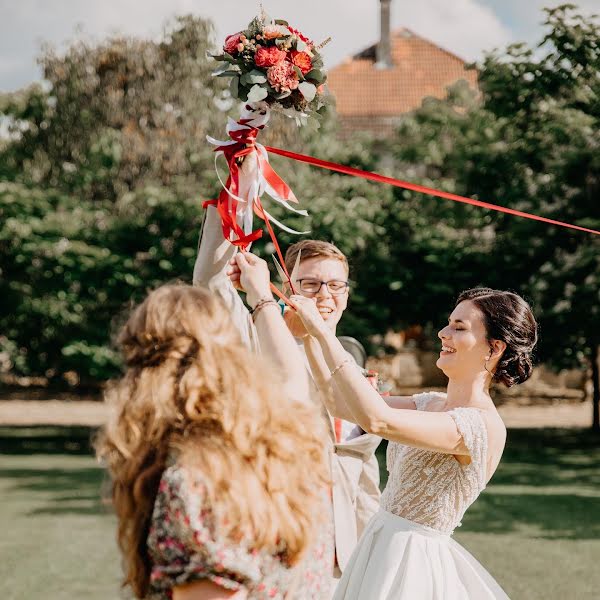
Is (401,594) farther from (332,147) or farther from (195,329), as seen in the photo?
(332,147)

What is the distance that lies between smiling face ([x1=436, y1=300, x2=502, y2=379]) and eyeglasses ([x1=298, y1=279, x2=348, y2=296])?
64 cm

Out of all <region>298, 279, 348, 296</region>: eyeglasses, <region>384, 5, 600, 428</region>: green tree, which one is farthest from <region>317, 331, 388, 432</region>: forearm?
<region>384, 5, 600, 428</region>: green tree

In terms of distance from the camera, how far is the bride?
2939 mm

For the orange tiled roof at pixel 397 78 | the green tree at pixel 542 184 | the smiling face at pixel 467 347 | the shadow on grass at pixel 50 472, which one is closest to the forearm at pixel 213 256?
the smiling face at pixel 467 347

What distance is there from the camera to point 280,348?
2488 millimetres

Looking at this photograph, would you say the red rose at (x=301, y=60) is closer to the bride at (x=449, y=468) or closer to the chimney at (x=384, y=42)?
the bride at (x=449, y=468)

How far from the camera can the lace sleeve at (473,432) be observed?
2906 mm

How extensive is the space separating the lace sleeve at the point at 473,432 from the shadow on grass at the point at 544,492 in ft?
20.7

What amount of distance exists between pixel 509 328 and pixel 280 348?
973 millimetres

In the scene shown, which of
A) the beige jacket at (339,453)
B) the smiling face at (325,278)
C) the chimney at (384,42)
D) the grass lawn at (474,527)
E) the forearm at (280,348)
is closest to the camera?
the forearm at (280,348)

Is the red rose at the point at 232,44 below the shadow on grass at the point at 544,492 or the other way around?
the other way around

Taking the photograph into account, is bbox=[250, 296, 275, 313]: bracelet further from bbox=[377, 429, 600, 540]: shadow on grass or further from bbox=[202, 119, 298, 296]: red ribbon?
bbox=[377, 429, 600, 540]: shadow on grass

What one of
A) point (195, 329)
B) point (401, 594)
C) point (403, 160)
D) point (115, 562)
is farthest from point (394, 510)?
point (403, 160)

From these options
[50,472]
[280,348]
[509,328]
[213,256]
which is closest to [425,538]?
[509,328]
